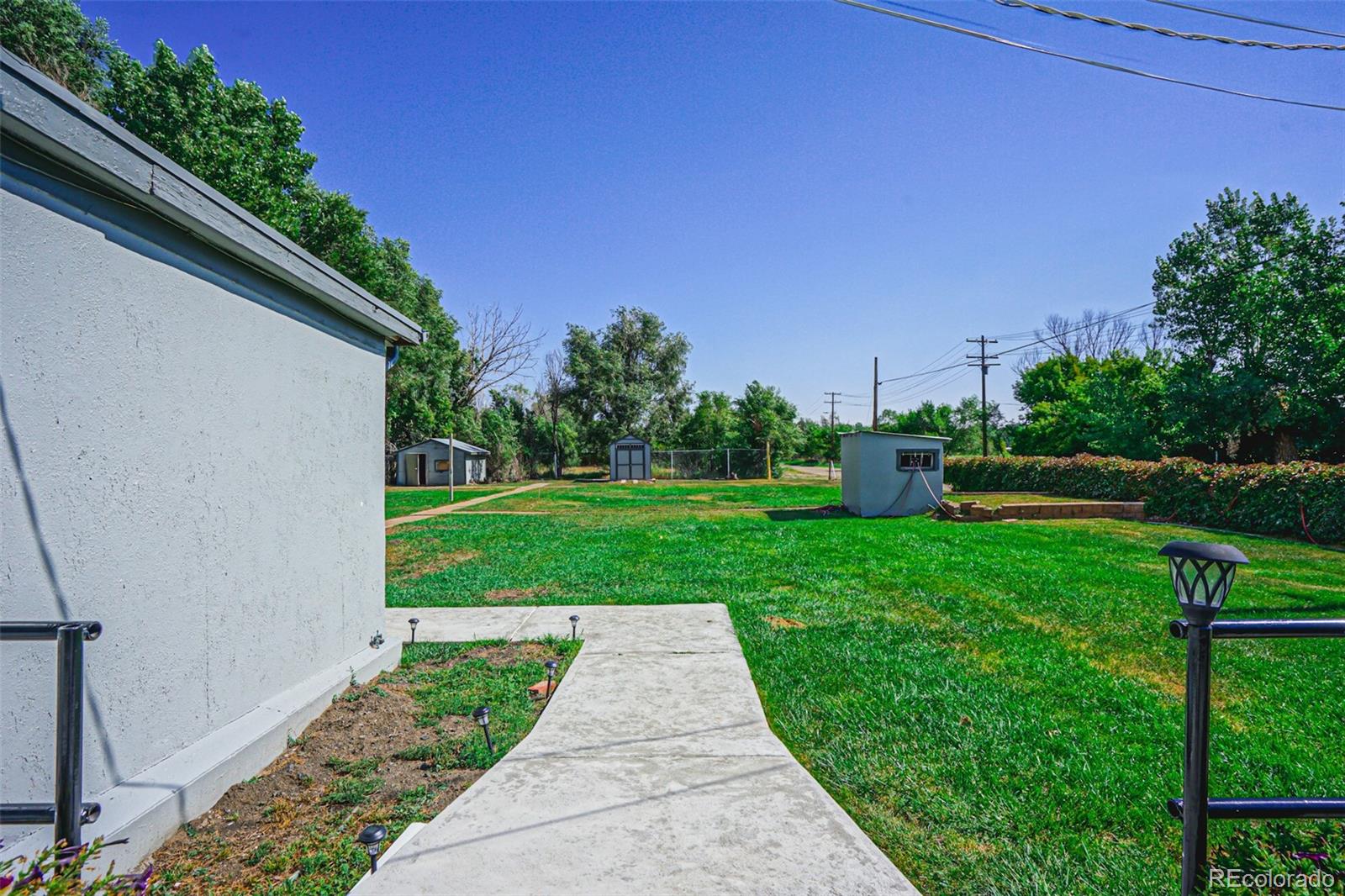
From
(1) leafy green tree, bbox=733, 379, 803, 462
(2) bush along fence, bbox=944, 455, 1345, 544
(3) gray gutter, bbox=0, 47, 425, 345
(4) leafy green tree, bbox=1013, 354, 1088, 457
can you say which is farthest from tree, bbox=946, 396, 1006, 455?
(3) gray gutter, bbox=0, 47, 425, 345

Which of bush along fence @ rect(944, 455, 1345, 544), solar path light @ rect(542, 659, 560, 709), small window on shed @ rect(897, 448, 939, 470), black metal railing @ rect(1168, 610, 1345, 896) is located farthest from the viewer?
small window on shed @ rect(897, 448, 939, 470)

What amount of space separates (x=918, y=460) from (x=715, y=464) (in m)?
20.2

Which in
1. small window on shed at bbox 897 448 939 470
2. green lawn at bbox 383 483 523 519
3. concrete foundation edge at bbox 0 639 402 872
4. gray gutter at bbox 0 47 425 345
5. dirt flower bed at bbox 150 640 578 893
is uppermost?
gray gutter at bbox 0 47 425 345

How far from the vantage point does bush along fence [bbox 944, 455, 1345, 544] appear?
10875 mm

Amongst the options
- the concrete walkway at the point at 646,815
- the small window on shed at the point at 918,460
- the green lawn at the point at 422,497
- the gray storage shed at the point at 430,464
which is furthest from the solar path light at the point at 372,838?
the gray storage shed at the point at 430,464

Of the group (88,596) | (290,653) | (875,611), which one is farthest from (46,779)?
(875,611)

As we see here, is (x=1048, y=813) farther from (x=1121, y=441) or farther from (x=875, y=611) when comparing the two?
(x=1121, y=441)

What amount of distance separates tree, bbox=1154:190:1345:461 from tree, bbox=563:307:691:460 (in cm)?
2728

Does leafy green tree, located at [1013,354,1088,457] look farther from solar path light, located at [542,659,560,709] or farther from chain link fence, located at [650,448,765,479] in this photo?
solar path light, located at [542,659,560,709]

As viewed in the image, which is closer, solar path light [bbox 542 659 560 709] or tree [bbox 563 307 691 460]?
solar path light [bbox 542 659 560 709]

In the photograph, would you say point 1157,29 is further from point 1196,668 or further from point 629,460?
point 629,460

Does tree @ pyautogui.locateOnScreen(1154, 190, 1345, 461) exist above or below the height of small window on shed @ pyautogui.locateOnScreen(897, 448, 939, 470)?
above

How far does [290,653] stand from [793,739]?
2794 millimetres

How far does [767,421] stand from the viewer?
39.2 m
